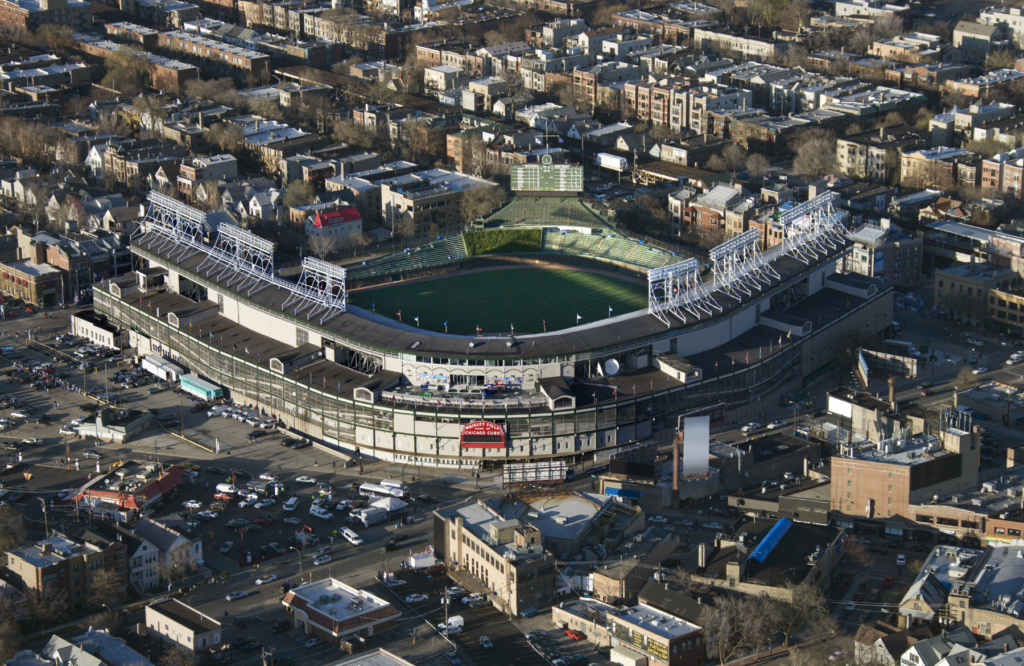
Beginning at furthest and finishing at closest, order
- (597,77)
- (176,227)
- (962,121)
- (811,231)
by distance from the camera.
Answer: (597,77) < (962,121) < (176,227) < (811,231)

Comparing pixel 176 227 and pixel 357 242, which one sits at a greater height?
pixel 176 227

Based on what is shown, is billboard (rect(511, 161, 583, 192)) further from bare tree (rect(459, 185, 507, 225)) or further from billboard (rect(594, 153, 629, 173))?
billboard (rect(594, 153, 629, 173))

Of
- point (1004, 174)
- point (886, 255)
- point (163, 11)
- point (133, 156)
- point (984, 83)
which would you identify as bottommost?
point (886, 255)

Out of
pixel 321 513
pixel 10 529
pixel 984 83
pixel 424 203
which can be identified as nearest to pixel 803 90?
pixel 984 83

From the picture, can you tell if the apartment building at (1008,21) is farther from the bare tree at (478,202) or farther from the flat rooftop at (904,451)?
the flat rooftop at (904,451)

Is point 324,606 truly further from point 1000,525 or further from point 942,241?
point 942,241

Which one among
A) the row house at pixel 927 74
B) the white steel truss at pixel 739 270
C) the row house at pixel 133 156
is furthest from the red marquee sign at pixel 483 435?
the row house at pixel 927 74

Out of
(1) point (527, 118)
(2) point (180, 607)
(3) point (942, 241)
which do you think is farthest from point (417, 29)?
(2) point (180, 607)

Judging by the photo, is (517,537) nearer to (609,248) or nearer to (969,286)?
(609,248)
